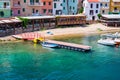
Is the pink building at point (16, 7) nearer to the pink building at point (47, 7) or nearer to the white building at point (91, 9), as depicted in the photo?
the pink building at point (47, 7)

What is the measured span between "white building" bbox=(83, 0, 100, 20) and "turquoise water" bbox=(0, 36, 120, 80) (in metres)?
40.0

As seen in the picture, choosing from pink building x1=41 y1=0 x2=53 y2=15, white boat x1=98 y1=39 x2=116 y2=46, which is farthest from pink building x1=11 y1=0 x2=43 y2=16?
white boat x1=98 y1=39 x2=116 y2=46

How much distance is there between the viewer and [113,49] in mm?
86438

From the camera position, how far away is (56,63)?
234 feet

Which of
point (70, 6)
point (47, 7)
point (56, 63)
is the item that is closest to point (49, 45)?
point (56, 63)

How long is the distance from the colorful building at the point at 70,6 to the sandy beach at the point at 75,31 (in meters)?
14.9

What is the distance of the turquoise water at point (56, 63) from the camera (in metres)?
62.8

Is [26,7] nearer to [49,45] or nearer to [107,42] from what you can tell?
[49,45]

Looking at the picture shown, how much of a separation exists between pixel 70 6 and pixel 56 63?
66145mm

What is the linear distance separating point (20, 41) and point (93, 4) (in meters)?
44.7

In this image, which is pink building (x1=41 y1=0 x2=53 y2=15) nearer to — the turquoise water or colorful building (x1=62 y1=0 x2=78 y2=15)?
colorful building (x1=62 y1=0 x2=78 y2=15)

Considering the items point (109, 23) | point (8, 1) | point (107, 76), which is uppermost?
point (8, 1)

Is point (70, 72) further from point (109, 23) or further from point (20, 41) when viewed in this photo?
point (109, 23)

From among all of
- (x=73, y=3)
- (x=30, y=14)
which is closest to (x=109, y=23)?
(x=73, y=3)
